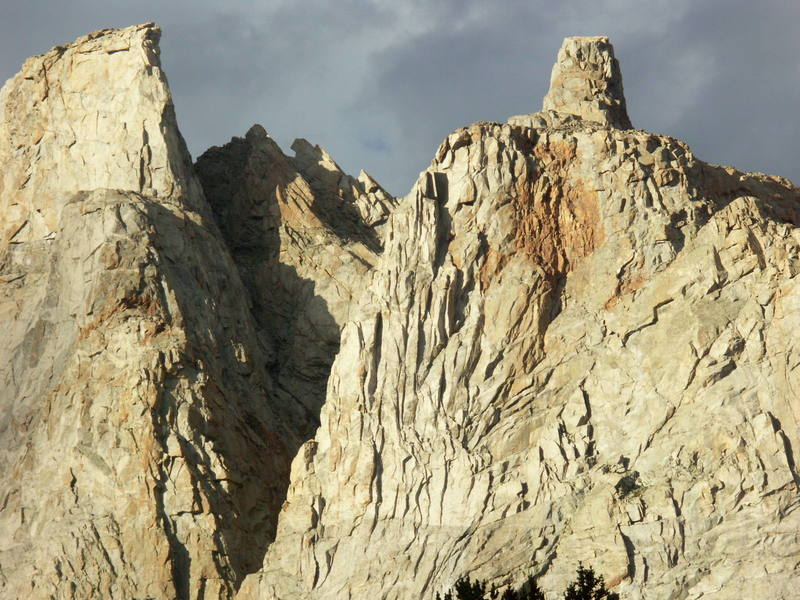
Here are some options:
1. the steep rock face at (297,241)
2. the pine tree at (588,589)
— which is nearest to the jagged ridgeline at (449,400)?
the steep rock face at (297,241)

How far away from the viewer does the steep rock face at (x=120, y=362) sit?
237 feet

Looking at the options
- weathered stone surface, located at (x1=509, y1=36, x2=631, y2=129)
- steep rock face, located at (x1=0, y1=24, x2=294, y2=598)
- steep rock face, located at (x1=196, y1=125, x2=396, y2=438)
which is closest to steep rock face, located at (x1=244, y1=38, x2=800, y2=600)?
steep rock face, located at (x1=0, y1=24, x2=294, y2=598)

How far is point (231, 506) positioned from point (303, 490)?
3272 millimetres

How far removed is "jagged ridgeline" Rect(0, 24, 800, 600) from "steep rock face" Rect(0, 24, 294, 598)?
11cm

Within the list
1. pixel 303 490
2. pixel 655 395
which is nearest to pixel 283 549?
pixel 303 490

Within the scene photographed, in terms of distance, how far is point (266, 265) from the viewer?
85688 millimetres

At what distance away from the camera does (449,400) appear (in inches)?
2808

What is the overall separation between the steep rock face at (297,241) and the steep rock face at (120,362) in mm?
2551

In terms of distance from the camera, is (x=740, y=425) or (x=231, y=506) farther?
(x=231, y=506)

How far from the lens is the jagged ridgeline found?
224 ft

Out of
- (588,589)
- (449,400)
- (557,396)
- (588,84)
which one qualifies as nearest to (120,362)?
(449,400)

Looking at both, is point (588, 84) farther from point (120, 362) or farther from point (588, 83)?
point (120, 362)

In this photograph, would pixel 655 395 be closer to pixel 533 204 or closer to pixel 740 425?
pixel 740 425

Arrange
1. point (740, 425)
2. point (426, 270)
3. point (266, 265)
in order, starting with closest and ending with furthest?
point (740, 425) → point (426, 270) → point (266, 265)
